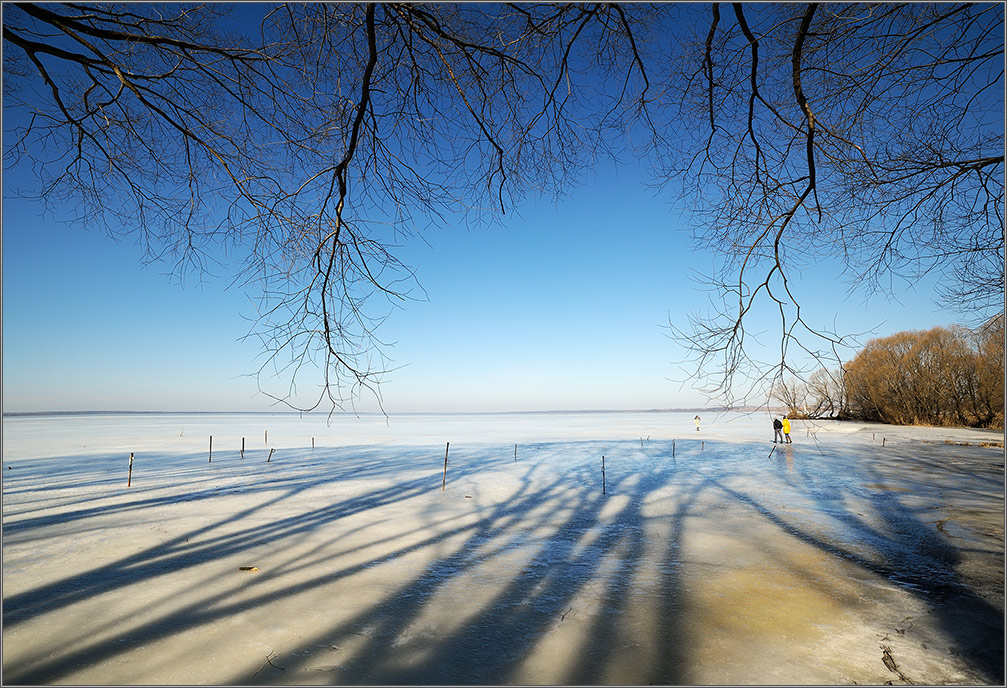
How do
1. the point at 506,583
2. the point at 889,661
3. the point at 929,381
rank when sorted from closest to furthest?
the point at 889,661 → the point at 506,583 → the point at 929,381

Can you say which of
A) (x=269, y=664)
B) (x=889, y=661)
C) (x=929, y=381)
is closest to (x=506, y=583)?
(x=269, y=664)

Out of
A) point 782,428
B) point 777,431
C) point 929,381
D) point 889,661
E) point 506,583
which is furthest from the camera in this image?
point 929,381

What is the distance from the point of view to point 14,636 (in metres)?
5.27

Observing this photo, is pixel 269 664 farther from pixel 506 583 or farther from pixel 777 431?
pixel 777 431

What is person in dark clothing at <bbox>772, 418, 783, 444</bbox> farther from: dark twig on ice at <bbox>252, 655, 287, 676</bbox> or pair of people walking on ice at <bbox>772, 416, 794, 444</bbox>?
dark twig on ice at <bbox>252, 655, 287, 676</bbox>

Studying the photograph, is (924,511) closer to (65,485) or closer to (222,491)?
(222,491)

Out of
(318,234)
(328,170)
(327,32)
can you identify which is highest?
(327,32)

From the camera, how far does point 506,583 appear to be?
22.6 feet

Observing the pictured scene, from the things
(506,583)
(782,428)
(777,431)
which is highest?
(782,428)

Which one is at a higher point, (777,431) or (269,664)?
(777,431)

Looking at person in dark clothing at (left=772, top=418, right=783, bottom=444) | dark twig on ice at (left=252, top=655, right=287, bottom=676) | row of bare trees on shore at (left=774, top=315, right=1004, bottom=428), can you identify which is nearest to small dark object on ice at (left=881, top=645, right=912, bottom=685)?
dark twig on ice at (left=252, top=655, right=287, bottom=676)

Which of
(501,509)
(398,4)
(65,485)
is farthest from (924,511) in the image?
(65,485)

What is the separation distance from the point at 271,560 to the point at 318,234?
6.47m

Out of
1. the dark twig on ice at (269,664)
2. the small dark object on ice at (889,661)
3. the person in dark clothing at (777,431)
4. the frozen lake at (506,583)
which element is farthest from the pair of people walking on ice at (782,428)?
the dark twig on ice at (269,664)
